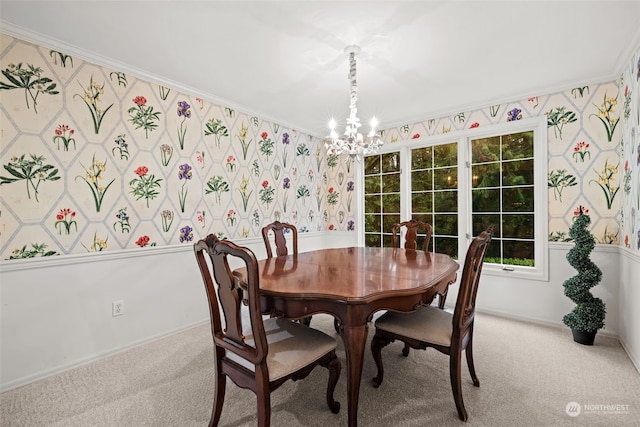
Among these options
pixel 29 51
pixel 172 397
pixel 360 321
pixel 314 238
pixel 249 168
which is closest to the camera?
pixel 360 321

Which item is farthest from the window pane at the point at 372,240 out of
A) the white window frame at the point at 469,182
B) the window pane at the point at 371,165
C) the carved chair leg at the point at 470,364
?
the carved chair leg at the point at 470,364

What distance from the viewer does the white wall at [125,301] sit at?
6.59 ft

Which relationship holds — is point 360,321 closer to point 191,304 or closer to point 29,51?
point 191,304

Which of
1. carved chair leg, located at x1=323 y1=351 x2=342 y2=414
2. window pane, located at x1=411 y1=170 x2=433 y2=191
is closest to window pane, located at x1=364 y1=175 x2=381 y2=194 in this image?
window pane, located at x1=411 y1=170 x2=433 y2=191

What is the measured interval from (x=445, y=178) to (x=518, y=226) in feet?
3.17

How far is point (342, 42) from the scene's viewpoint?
217 cm

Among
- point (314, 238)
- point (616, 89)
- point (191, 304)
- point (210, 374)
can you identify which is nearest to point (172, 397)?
point (210, 374)

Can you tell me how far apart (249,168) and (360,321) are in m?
2.65

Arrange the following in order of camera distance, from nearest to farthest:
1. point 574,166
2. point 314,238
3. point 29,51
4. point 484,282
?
1. point 29,51
2. point 574,166
3. point 484,282
4. point 314,238

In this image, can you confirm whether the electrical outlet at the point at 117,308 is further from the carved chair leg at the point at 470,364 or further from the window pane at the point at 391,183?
the window pane at the point at 391,183

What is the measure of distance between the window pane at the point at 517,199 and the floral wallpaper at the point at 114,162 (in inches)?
109

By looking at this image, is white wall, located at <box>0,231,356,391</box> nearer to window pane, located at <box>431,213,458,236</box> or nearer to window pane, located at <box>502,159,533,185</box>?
window pane, located at <box>431,213,458,236</box>

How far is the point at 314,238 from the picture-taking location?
454cm

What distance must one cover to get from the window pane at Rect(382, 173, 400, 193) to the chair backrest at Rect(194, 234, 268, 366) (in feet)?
Result: 10.6
